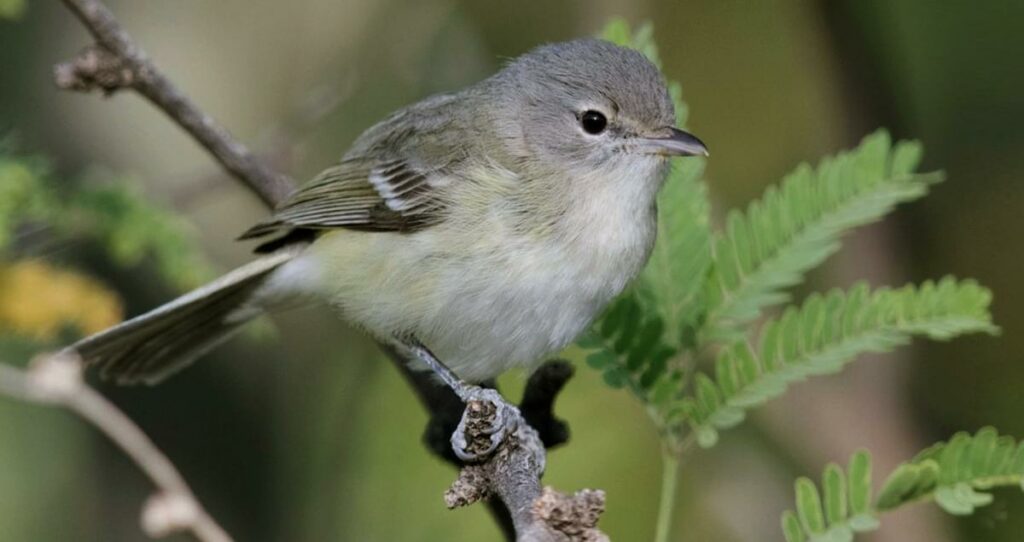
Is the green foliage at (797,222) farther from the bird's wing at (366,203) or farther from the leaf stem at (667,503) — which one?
the bird's wing at (366,203)

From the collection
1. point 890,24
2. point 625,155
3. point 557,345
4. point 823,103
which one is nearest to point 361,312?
point 557,345

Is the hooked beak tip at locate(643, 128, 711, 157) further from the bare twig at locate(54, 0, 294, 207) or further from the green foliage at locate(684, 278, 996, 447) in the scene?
the bare twig at locate(54, 0, 294, 207)

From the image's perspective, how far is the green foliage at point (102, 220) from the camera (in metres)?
3.15

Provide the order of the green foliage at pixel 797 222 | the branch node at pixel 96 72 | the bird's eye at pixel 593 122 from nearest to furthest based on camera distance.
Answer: the green foliage at pixel 797 222
the branch node at pixel 96 72
the bird's eye at pixel 593 122

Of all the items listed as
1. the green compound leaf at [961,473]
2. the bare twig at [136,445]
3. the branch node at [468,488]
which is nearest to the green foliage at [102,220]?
the bare twig at [136,445]

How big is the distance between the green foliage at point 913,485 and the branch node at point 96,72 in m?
1.81

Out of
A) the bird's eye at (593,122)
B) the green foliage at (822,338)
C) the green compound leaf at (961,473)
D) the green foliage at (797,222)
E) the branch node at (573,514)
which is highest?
the bird's eye at (593,122)

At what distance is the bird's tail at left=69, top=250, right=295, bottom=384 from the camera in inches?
141

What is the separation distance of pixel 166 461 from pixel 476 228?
3.04ft

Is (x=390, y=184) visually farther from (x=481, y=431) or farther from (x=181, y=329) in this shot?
(x=481, y=431)

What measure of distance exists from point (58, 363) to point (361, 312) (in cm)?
127

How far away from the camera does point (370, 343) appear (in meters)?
4.65

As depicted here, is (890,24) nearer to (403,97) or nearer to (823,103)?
(823,103)

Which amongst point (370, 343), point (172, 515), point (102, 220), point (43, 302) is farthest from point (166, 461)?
point (370, 343)
